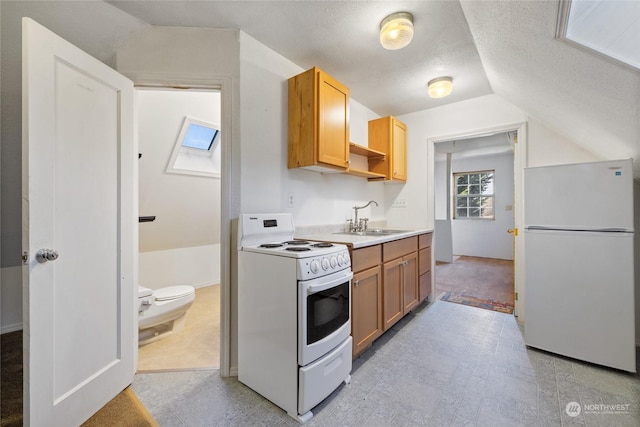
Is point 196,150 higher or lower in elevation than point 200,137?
lower

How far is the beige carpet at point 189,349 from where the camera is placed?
1926 millimetres

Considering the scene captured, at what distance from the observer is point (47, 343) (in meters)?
1.21

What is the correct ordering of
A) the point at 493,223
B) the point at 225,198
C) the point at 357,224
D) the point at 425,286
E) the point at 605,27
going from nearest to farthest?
the point at 605,27 → the point at 225,198 → the point at 357,224 → the point at 425,286 → the point at 493,223

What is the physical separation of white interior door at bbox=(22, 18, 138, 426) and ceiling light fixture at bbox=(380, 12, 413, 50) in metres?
1.66

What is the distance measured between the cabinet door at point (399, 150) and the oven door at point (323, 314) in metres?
1.81

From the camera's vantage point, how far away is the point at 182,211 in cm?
327

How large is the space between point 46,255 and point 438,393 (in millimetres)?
2195

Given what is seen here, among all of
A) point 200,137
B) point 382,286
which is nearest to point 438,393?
point 382,286

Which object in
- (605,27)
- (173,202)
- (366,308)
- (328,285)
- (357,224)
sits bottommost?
(366,308)

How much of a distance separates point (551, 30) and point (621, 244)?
155 centimetres

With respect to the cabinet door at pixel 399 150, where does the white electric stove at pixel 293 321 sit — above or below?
below

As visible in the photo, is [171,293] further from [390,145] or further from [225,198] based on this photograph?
[390,145]

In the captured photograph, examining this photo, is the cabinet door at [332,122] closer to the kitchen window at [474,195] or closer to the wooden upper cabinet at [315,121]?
the wooden upper cabinet at [315,121]

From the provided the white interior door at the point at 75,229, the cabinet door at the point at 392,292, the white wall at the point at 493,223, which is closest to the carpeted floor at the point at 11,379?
the white interior door at the point at 75,229
